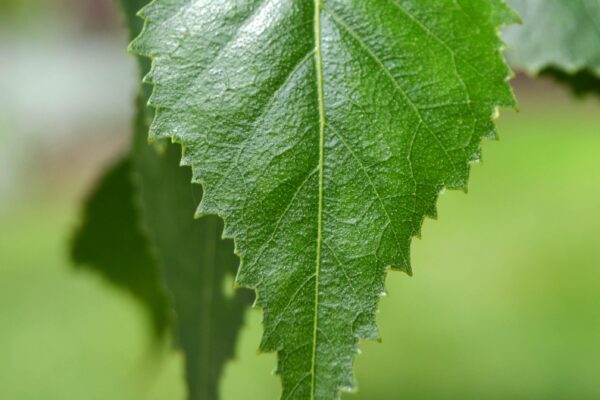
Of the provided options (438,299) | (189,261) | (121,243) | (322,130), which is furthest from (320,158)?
(438,299)

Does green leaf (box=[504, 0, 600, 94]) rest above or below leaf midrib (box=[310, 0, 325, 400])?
above

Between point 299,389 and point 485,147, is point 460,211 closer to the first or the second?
point 485,147

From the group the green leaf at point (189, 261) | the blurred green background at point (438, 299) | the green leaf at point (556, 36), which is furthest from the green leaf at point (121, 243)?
the green leaf at point (556, 36)

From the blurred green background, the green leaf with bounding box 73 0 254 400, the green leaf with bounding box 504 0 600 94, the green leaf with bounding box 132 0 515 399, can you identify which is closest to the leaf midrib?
the green leaf with bounding box 132 0 515 399

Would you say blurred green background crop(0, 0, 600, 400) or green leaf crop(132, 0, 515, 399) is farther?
blurred green background crop(0, 0, 600, 400)

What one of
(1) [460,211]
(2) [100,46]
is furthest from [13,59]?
(1) [460,211]

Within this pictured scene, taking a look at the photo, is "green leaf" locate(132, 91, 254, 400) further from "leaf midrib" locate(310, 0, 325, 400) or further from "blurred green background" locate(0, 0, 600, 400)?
"blurred green background" locate(0, 0, 600, 400)
